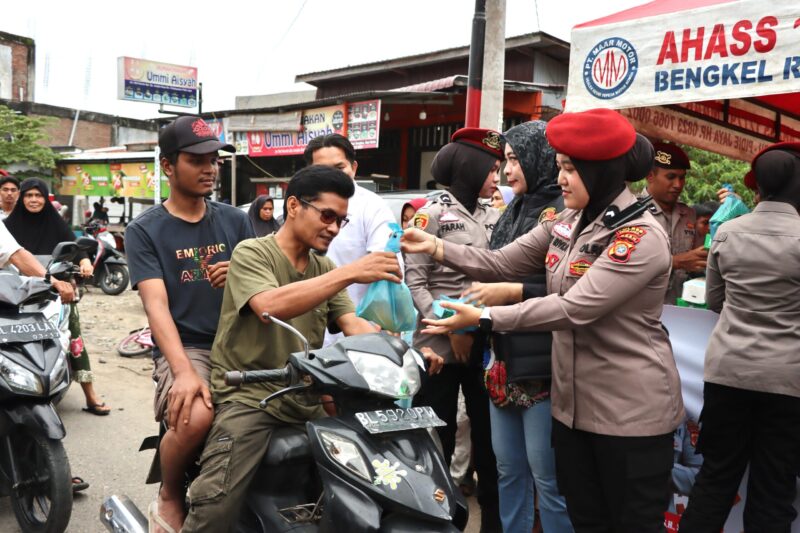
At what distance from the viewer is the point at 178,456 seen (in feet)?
8.03

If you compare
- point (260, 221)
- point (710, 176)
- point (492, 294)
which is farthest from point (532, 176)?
point (710, 176)

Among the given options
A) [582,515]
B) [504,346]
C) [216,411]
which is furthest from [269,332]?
[582,515]

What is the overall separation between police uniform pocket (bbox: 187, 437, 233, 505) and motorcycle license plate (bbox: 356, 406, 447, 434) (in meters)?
0.54

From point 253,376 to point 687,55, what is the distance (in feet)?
9.27

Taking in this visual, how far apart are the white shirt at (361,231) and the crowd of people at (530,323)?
15.7 inches

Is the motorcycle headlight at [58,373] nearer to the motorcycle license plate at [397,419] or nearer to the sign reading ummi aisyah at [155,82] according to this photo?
the motorcycle license plate at [397,419]

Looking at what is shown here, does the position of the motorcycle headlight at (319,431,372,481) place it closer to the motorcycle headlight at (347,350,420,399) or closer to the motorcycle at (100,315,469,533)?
the motorcycle at (100,315,469,533)

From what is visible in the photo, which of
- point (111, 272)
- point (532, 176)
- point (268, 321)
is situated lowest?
point (111, 272)

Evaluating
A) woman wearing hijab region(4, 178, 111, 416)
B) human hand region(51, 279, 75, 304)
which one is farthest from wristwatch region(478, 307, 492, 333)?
woman wearing hijab region(4, 178, 111, 416)

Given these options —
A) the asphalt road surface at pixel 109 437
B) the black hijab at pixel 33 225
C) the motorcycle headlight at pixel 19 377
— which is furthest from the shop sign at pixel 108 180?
the motorcycle headlight at pixel 19 377

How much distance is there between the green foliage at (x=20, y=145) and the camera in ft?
79.6

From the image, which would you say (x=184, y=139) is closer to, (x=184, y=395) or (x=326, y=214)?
(x=326, y=214)

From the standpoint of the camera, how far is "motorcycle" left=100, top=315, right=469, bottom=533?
1871mm

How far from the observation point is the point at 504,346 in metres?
2.73
